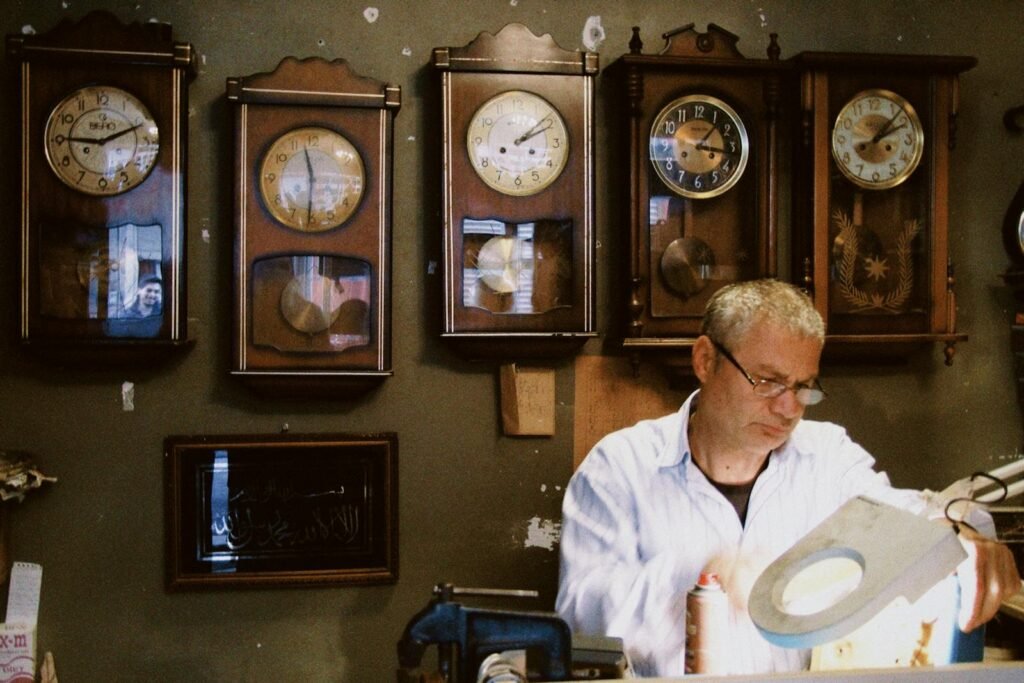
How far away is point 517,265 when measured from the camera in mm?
2938

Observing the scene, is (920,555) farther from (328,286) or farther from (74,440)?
(74,440)

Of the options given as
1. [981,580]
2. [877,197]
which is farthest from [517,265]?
[981,580]

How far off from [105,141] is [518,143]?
4.03 ft

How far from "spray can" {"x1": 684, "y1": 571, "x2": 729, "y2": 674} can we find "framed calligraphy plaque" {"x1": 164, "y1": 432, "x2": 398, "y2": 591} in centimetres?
163

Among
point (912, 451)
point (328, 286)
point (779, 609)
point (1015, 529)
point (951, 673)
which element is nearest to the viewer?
point (951, 673)

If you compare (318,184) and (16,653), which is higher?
(318,184)

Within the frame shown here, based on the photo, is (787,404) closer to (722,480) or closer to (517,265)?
(722,480)

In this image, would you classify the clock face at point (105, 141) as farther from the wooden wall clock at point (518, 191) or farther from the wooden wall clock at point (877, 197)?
the wooden wall clock at point (877, 197)

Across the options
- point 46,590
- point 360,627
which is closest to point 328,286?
point 360,627

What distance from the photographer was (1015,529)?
262 cm

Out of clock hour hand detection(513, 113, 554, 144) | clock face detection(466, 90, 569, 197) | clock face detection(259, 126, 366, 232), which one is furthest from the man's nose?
clock face detection(259, 126, 366, 232)

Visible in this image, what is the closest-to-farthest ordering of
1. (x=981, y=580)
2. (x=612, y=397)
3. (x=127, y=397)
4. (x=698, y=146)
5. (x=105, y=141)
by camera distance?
(x=981, y=580)
(x=105, y=141)
(x=127, y=397)
(x=698, y=146)
(x=612, y=397)

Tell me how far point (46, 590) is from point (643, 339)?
1995 millimetres

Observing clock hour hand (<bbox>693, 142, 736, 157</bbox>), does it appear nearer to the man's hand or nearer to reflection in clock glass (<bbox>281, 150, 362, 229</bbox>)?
reflection in clock glass (<bbox>281, 150, 362, 229</bbox>)
